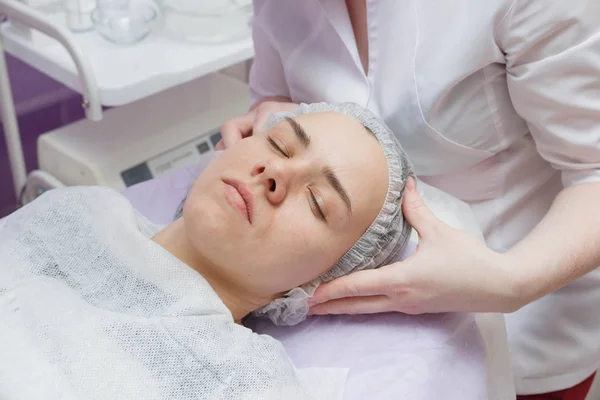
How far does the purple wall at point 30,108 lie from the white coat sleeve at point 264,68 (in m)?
0.90

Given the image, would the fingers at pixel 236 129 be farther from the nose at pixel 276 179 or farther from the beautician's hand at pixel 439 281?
the beautician's hand at pixel 439 281

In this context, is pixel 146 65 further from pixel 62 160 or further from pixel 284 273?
pixel 284 273

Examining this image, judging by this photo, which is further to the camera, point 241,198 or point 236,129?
point 236,129

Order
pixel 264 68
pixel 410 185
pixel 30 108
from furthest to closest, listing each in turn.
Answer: pixel 30 108, pixel 264 68, pixel 410 185

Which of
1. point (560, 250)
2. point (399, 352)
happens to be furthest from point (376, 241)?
point (560, 250)

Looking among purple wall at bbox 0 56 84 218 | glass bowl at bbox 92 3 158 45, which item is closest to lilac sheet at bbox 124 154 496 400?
glass bowl at bbox 92 3 158 45

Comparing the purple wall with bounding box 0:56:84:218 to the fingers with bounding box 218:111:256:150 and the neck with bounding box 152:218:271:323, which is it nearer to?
the fingers with bounding box 218:111:256:150

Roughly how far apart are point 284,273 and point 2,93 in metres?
1.01

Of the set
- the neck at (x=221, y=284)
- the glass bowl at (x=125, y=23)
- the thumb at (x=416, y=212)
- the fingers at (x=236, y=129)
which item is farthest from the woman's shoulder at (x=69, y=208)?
the glass bowl at (x=125, y=23)

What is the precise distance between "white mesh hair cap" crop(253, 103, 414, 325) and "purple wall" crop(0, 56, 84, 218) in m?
1.30

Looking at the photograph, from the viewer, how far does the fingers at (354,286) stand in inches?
38.7

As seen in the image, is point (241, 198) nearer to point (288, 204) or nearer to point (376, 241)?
point (288, 204)

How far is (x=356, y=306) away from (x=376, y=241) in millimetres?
115

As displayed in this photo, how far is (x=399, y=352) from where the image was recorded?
102 cm
